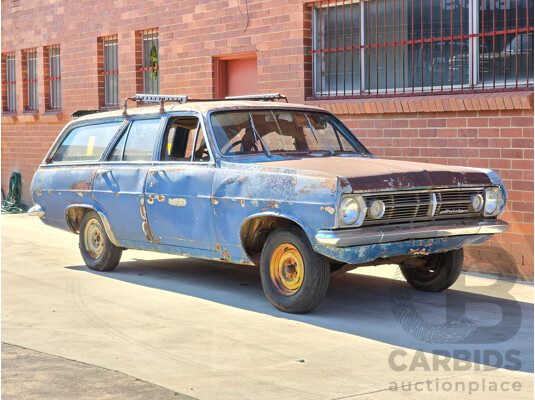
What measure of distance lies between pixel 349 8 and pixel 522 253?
3.90 meters

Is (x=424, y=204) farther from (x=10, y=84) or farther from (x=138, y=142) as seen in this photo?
(x=10, y=84)

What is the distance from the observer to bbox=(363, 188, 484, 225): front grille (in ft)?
23.4

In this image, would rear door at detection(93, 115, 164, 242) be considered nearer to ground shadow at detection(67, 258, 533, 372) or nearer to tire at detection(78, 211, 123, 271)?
tire at detection(78, 211, 123, 271)

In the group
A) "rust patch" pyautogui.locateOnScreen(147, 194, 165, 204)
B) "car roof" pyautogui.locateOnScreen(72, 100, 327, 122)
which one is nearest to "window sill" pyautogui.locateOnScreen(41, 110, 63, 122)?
"car roof" pyautogui.locateOnScreen(72, 100, 327, 122)

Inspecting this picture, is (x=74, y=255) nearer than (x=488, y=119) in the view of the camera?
No

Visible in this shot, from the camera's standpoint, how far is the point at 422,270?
8.49m

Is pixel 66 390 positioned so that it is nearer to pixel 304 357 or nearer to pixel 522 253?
pixel 304 357

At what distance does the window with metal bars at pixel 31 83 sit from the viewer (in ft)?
60.3

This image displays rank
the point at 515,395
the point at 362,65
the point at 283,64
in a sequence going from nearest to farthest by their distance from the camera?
the point at 515,395, the point at 362,65, the point at 283,64

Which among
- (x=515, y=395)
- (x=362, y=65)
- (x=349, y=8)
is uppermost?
(x=349, y=8)

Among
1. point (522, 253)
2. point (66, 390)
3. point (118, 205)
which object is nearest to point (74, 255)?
point (118, 205)

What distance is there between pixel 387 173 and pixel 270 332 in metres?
1.52

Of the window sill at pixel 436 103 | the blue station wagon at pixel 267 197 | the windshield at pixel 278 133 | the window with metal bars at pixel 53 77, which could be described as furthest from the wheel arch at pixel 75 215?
the window with metal bars at pixel 53 77

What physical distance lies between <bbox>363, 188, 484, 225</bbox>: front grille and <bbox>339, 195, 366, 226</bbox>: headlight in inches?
3.1
